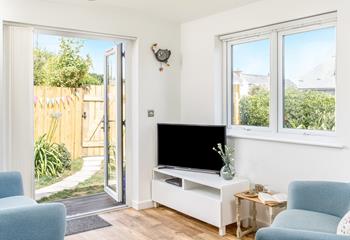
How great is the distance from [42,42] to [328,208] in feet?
17.0

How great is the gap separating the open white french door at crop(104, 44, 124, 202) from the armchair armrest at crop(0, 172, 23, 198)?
152cm

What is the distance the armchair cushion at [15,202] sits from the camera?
2.63 m

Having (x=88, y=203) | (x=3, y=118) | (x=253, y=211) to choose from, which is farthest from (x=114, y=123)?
(x=253, y=211)

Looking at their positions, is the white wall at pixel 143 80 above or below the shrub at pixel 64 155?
above

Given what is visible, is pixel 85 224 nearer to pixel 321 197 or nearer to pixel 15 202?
pixel 15 202

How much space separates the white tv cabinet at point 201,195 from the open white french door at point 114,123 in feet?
1.76

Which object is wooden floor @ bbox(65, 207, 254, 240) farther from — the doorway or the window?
the window

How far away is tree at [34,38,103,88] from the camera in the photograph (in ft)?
19.9

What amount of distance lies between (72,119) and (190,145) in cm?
297

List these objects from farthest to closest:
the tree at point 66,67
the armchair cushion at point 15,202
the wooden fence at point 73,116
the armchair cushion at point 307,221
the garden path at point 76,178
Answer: the tree at point 66,67 → the wooden fence at point 73,116 → the garden path at point 76,178 → the armchair cushion at point 15,202 → the armchair cushion at point 307,221

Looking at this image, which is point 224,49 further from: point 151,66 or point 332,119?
point 332,119

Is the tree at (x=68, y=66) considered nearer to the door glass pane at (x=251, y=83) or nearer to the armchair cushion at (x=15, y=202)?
the door glass pane at (x=251, y=83)

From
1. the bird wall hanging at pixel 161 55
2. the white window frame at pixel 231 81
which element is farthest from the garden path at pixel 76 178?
the white window frame at pixel 231 81

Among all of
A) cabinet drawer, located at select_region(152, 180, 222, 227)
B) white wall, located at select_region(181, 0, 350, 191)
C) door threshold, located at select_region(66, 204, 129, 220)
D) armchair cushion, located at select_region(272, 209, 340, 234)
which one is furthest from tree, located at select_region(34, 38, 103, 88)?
armchair cushion, located at select_region(272, 209, 340, 234)
